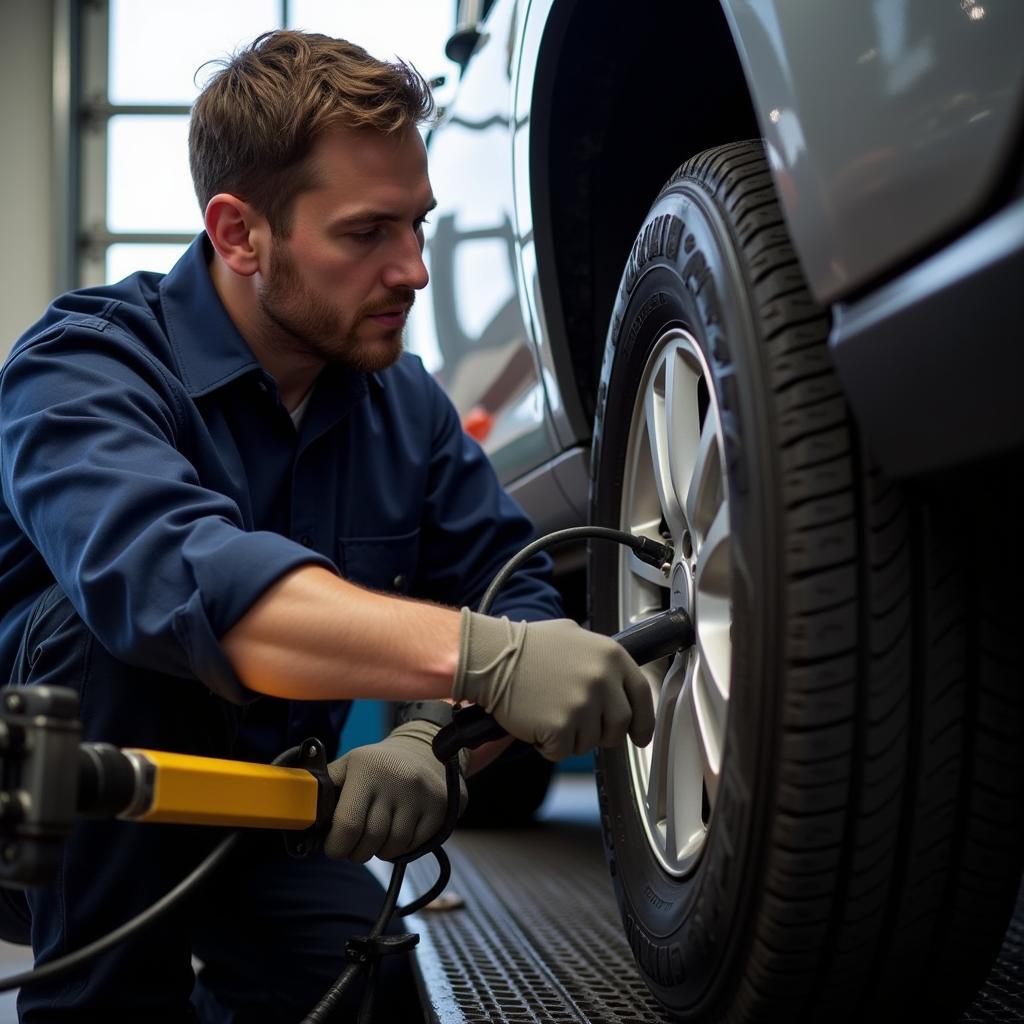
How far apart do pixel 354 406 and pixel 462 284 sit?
1.77ft

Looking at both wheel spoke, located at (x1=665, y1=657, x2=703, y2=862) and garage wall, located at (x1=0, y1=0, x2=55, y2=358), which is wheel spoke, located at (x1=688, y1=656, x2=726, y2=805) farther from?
garage wall, located at (x1=0, y1=0, x2=55, y2=358)

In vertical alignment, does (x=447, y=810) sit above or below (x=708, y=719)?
below

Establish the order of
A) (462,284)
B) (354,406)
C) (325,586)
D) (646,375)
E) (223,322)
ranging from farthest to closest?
1. (462,284)
2. (354,406)
3. (223,322)
4. (646,375)
5. (325,586)

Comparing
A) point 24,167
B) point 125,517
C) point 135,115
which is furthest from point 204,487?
point 24,167

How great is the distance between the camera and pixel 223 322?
131 centimetres

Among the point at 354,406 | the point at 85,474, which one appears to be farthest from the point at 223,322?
the point at 85,474

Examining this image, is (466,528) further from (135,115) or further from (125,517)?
(135,115)

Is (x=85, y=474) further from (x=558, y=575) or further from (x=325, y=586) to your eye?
(x=558, y=575)

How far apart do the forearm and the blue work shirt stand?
2 cm

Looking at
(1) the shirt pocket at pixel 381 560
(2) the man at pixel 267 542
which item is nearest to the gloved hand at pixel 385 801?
(2) the man at pixel 267 542

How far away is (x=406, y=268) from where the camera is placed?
129 centimetres

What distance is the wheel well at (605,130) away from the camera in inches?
51.2

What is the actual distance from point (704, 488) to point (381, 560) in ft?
1.79

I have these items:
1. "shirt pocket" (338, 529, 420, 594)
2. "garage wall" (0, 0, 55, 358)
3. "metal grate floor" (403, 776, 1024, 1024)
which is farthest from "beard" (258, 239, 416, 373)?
"garage wall" (0, 0, 55, 358)
